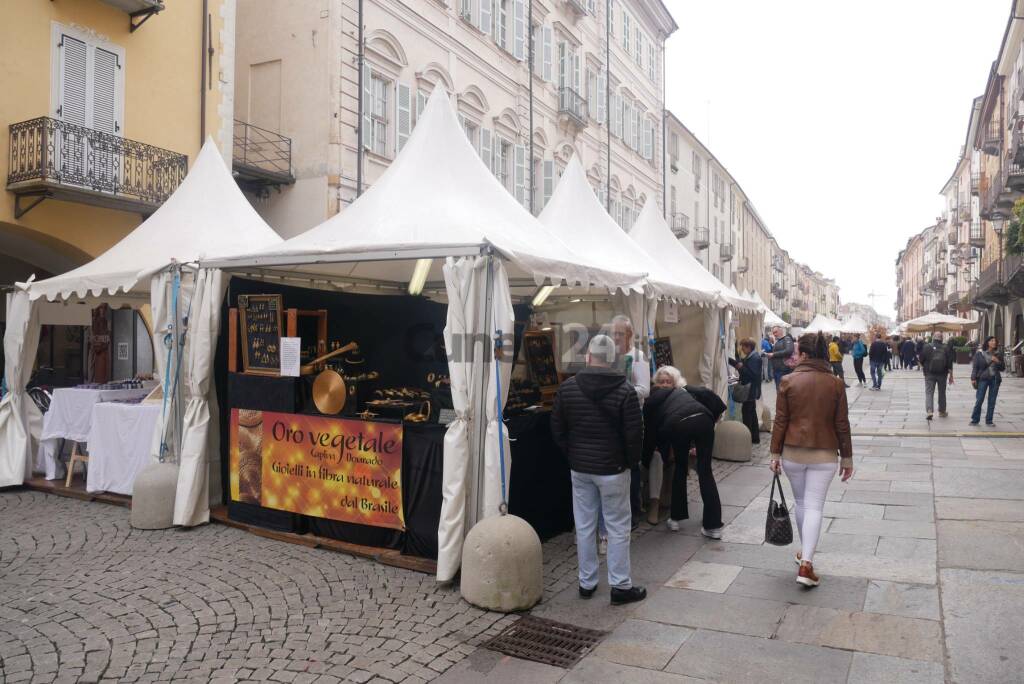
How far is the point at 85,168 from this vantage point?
42.3ft

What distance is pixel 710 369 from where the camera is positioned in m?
11.7

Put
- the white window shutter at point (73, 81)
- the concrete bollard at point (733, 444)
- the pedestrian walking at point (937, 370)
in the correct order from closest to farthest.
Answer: the concrete bollard at point (733, 444) < the white window shutter at point (73, 81) < the pedestrian walking at point (937, 370)

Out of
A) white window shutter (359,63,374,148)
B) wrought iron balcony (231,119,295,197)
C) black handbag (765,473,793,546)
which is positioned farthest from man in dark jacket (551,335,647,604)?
white window shutter (359,63,374,148)

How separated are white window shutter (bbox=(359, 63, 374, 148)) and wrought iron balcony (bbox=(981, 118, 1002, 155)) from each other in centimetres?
3042

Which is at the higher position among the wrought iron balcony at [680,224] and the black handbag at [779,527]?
the wrought iron balcony at [680,224]

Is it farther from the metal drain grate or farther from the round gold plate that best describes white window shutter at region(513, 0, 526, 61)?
the metal drain grate

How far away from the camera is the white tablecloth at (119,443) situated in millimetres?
8102

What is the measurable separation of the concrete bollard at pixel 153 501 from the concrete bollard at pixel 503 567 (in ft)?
11.4

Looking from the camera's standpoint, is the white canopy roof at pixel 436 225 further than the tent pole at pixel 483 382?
Yes

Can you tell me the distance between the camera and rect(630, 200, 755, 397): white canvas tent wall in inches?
462

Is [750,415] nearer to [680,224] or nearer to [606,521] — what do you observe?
[606,521]

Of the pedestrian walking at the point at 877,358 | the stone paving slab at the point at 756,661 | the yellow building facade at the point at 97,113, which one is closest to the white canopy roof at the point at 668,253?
the stone paving slab at the point at 756,661

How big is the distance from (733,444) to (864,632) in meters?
6.05

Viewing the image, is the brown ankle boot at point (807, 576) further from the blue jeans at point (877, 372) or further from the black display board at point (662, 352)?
the blue jeans at point (877, 372)
